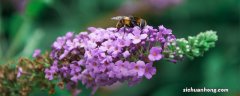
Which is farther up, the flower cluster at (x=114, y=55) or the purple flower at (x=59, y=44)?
the purple flower at (x=59, y=44)

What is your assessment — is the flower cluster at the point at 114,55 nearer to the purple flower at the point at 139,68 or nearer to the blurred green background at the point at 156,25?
the purple flower at the point at 139,68

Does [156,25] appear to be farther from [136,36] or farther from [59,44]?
[136,36]

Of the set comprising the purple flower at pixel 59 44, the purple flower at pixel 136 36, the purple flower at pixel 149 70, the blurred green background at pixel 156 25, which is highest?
the blurred green background at pixel 156 25

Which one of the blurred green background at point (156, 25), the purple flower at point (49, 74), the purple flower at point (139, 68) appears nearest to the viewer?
the purple flower at point (139, 68)

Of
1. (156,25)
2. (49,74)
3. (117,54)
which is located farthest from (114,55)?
(156,25)

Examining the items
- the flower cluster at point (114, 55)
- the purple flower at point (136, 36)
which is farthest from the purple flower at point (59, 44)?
the purple flower at point (136, 36)

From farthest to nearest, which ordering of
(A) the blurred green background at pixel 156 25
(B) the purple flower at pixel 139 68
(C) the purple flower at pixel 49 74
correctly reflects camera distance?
1. (A) the blurred green background at pixel 156 25
2. (C) the purple flower at pixel 49 74
3. (B) the purple flower at pixel 139 68
